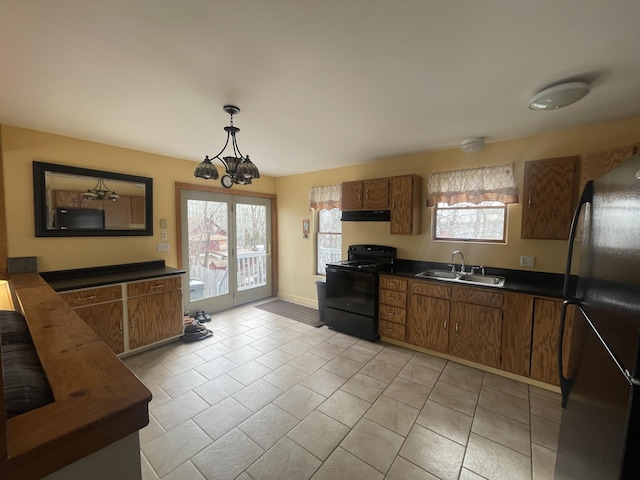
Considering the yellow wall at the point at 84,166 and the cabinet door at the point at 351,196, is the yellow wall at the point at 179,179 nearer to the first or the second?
the yellow wall at the point at 84,166

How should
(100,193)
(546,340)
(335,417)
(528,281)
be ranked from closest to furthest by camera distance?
(335,417) < (546,340) < (528,281) < (100,193)

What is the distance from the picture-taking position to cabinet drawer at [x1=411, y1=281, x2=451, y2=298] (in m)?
2.80

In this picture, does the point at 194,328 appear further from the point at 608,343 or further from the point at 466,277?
the point at 608,343

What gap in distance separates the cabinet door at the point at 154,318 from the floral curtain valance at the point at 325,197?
7.86 ft

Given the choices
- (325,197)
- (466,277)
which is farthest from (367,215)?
(466,277)

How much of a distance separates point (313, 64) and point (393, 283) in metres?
2.43

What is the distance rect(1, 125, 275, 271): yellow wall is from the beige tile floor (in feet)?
4.24

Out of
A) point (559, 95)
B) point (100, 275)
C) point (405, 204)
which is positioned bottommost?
point (100, 275)

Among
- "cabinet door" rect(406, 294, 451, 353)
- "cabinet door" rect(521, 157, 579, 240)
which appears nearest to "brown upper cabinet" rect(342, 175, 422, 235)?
"cabinet door" rect(406, 294, 451, 353)

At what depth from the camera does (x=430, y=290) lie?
2902 millimetres

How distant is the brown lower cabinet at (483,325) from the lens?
7.64 feet

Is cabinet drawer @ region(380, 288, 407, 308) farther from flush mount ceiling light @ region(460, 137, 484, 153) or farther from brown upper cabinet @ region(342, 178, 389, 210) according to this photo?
flush mount ceiling light @ region(460, 137, 484, 153)

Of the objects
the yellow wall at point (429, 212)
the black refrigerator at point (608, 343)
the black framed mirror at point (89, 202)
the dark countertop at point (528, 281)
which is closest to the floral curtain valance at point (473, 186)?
the yellow wall at point (429, 212)

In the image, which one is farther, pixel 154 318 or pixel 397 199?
pixel 397 199
